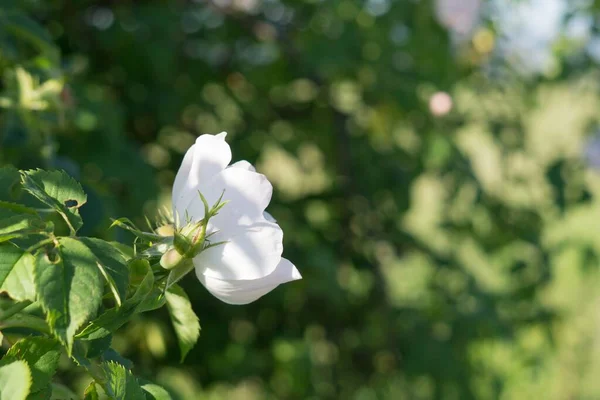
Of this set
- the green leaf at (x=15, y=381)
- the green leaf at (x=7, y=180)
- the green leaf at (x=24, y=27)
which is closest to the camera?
the green leaf at (x=15, y=381)

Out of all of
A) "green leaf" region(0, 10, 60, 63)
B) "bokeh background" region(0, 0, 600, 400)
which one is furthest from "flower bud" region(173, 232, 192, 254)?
"bokeh background" region(0, 0, 600, 400)

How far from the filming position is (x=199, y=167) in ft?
1.75

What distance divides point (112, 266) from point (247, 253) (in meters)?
0.08

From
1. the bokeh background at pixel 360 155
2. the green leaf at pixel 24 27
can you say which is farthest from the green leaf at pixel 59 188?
the bokeh background at pixel 360 155

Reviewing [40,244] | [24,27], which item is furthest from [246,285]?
[24,27]

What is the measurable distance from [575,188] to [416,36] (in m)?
0.59

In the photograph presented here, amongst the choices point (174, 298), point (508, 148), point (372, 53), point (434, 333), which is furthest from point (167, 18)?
point (174, 298)

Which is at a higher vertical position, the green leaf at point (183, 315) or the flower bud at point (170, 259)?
the flower bud at point (170, 259)

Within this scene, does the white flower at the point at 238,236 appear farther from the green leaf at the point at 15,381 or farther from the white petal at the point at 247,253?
the green leaf at the point at 15,381

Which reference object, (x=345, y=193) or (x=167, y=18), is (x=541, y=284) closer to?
(x=345, y=193)

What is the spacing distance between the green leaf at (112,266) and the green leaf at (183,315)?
0.07 metres

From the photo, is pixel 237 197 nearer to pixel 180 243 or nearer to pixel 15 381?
pixel 180 243

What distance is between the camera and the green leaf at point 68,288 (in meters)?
0.43

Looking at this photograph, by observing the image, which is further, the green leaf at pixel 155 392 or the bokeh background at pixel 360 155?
the bokeh background at pixel 360 155
